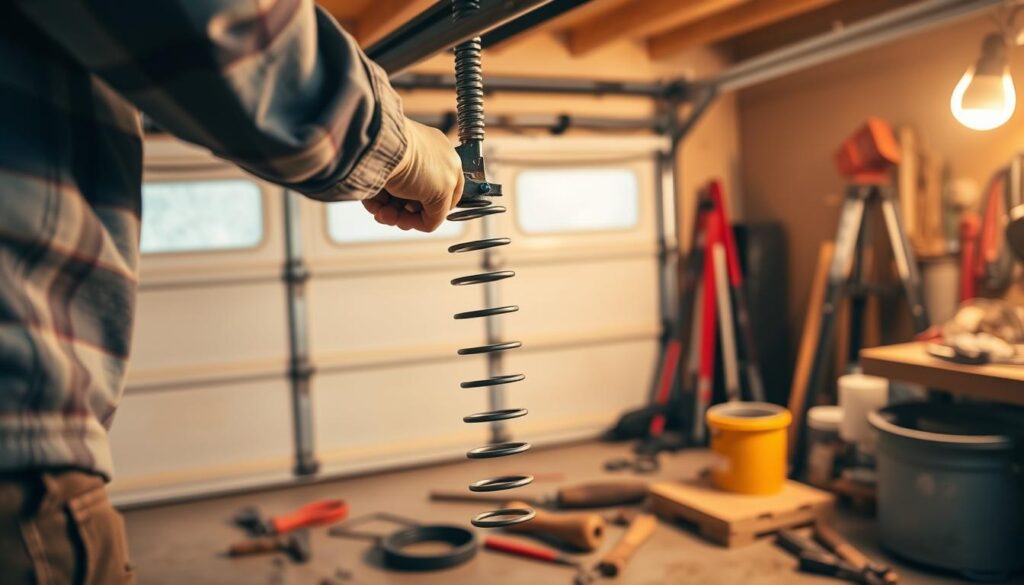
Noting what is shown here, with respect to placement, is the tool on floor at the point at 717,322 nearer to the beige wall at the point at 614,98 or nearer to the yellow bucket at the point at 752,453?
the beige wall at the point at 614,98

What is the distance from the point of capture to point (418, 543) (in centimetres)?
403

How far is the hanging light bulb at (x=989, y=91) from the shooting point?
3.42m

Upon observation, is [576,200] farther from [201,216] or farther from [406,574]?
[406,574]

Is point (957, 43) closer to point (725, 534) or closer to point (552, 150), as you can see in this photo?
point (552, 150)

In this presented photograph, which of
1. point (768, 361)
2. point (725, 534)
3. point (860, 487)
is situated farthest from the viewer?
point (768, 361)

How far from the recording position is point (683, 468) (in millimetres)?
5121

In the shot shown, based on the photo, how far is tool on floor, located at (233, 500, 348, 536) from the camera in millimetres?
4250

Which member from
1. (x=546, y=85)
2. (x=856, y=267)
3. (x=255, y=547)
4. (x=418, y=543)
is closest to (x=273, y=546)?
(x=255, y=547)

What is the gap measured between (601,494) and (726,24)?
10.8 ft

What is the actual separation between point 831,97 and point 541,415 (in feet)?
10.3

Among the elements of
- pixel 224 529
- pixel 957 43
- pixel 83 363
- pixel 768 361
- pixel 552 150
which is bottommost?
pixel 224 529

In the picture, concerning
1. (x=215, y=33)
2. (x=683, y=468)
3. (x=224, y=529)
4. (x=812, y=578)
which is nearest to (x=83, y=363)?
(x=215, y=33)

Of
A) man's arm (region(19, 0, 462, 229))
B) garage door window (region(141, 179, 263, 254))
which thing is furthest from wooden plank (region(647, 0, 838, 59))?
man's arm (region(19, 0, 462, 229))

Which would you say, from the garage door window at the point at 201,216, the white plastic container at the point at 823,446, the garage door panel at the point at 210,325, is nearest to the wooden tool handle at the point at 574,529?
the white plastic container at the point at 823,446
